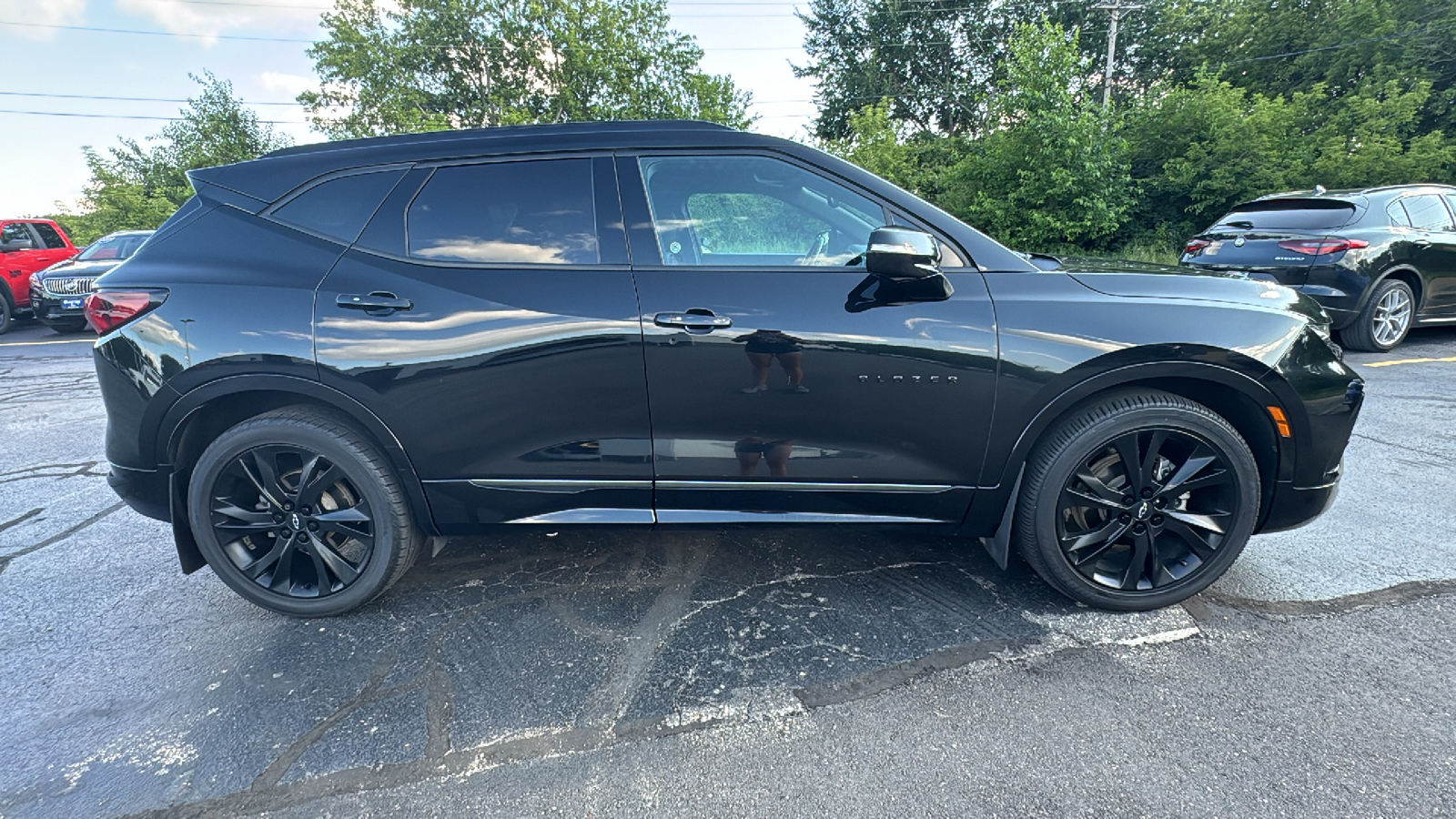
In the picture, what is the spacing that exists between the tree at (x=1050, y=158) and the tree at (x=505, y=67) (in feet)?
46.0

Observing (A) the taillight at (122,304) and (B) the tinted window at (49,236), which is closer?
(A) the taillight at (122,304)

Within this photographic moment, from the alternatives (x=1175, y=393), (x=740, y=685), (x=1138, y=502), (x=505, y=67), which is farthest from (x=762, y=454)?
(x=505, y=67)

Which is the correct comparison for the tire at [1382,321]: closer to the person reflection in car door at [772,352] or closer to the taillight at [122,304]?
the person reflection in car door at [772,352]

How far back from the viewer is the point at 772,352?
2299 mm

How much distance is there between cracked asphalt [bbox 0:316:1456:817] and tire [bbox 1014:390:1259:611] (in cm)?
15

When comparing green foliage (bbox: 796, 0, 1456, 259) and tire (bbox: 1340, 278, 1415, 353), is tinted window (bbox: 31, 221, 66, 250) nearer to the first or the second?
green foliage (bbox: 796, 0, 1456, 259)

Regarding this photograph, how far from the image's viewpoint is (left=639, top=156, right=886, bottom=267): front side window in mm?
2449

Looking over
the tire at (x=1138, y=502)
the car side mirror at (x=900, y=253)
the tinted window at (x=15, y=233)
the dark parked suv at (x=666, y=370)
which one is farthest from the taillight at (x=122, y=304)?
the tinted window at (x=15, y=233)

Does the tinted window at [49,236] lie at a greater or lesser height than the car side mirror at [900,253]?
greater

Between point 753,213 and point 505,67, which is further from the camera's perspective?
point 505,67

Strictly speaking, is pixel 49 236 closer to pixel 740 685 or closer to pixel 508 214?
pixel 508 214

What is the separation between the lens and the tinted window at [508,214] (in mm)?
2432

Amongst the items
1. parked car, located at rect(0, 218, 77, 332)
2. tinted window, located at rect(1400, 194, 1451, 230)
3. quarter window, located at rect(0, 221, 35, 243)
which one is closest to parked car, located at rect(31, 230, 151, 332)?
parked car, located at rect(0, 218, 77, 332)

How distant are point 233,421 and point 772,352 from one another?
2115 millimetres
